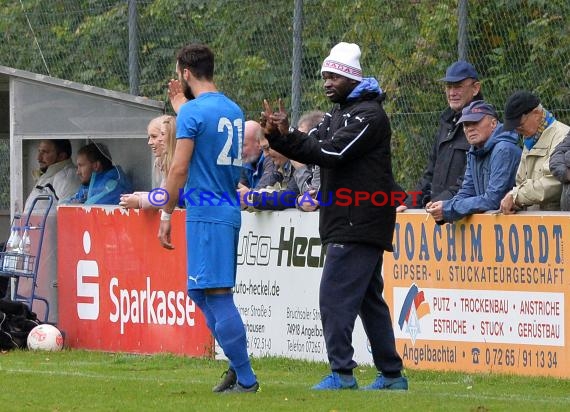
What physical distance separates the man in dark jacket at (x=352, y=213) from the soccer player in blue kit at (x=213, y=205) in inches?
23.9

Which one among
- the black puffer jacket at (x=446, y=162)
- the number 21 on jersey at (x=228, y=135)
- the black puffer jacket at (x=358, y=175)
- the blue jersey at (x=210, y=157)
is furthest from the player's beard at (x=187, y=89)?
the black puffer jacket at (x=446, y=162)

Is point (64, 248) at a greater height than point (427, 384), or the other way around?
point (64, 248)

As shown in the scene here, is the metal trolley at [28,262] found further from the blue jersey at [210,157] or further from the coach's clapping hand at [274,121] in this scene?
the coach's clapping hand at [274,121]

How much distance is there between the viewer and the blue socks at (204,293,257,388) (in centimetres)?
882

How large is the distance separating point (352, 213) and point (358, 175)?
248 mm

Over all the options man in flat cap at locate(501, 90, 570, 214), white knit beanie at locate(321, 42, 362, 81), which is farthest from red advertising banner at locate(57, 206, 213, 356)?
white knit beanie at locate(321, 42, 362, 81)

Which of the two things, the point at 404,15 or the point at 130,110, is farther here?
the point at 130,110

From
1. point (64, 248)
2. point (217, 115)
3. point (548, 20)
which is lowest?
point (64, 248)

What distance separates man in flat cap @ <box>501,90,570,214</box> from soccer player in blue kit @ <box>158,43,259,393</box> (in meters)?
2.61

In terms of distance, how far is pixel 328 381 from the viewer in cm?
934

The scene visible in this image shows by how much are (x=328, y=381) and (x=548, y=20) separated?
4.67 meters

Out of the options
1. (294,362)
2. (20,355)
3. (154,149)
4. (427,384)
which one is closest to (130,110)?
(154,149)

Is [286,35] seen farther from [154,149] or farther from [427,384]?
[427,384]

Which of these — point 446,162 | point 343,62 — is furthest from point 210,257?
point 446,162
